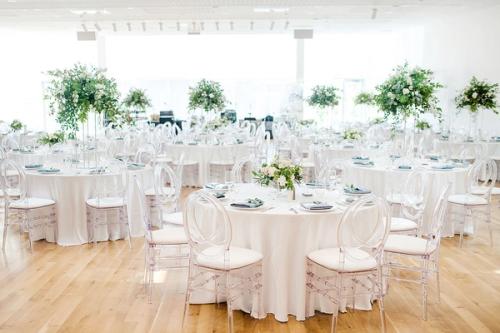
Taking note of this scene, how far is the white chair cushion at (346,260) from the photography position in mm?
3977

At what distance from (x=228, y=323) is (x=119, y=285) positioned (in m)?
1.47

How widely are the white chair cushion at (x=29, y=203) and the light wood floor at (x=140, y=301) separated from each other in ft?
1.75

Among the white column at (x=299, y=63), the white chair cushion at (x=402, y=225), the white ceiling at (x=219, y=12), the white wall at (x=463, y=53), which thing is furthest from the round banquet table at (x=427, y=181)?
the white column at (x=299, y=63)

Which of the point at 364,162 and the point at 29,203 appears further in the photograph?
the point at 364,162

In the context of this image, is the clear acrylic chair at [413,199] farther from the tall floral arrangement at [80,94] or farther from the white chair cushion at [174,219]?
the tall floral arrangement at [80,94]

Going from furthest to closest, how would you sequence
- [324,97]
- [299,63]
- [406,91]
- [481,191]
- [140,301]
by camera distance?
1. [299,63]
2. [324,97]
3. [481,191]
4. [406,91]
5. [140,301]

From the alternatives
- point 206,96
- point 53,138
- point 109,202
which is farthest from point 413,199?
point 206,96

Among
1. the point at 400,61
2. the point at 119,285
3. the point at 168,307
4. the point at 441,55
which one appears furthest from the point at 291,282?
the point at 400,61

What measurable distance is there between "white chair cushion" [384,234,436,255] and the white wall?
7913 millimetres

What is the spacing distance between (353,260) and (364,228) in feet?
1.56

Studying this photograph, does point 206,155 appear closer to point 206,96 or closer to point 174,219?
point 206,96

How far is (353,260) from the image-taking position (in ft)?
13.4

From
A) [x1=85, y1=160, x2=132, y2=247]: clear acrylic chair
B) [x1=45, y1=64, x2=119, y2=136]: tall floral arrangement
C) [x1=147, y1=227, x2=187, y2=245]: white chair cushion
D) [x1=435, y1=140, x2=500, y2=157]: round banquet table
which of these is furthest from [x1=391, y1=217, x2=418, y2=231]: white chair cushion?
[x1=435, y1=140, x2=500, y2=157]: round banquet table

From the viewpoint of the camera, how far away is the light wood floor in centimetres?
423
